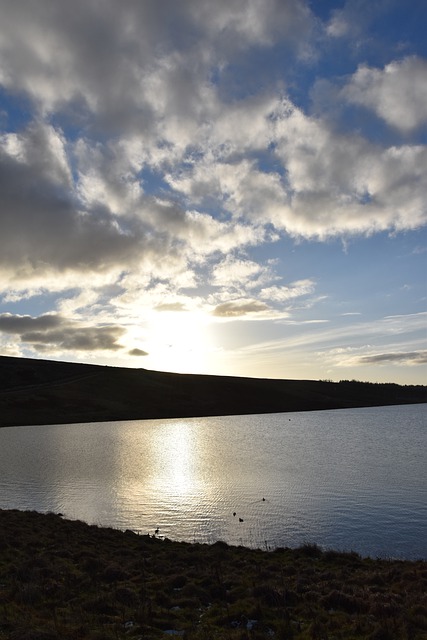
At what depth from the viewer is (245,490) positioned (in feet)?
162

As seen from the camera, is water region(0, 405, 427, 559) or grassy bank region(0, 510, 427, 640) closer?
grassy bank region(0, 510, 427, 640)

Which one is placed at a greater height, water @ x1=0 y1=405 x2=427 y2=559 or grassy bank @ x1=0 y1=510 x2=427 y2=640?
grassy bank @ x1=0 y1=510 x2=427 y2=640

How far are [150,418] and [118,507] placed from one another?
153 meters

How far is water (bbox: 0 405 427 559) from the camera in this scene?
111 feet

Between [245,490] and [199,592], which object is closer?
[199,592]

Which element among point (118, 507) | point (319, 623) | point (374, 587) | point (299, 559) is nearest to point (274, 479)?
point (118, 507)

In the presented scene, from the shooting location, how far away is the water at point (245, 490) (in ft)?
111

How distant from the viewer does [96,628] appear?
15.0m

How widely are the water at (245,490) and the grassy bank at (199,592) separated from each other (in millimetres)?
5826

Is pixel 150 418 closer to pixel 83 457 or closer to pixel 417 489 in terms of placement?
pixel 83 457

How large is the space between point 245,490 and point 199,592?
101 ft

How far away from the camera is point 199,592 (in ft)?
64.5

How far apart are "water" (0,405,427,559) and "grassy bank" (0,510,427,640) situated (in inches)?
229

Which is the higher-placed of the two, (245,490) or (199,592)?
(199,592)
